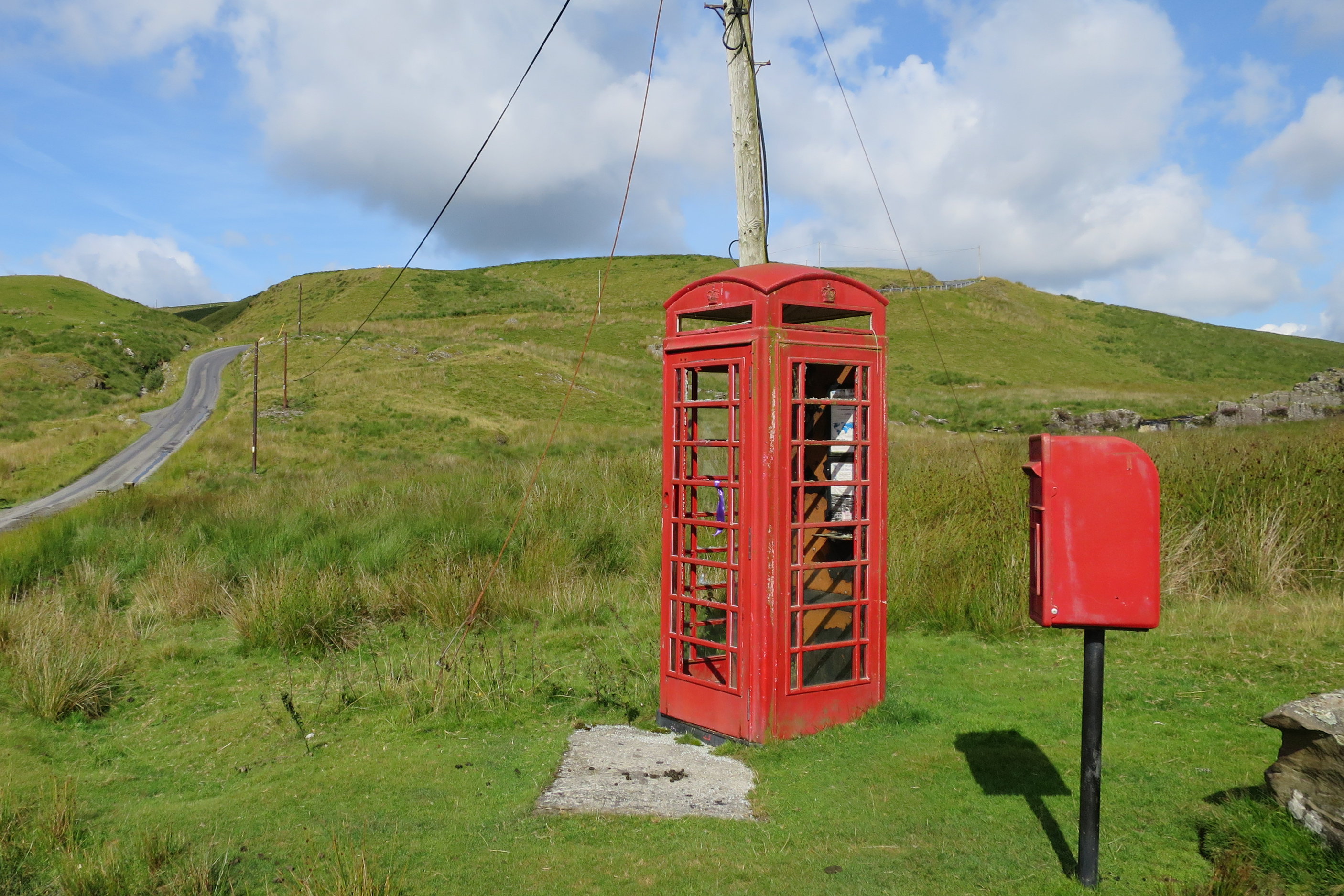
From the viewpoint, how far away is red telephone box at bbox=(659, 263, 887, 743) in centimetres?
467

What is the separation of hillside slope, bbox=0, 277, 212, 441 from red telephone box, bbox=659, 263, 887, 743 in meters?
37.8

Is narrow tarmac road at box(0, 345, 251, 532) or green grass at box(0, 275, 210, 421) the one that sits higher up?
green grass at box(0, 275, 210, 421)

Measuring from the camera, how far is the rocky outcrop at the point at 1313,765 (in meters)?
3.04

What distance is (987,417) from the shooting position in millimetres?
31547

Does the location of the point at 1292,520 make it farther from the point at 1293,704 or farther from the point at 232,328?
the point at 232,328

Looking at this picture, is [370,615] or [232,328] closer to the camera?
[370,615]

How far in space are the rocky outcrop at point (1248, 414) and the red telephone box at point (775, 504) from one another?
52.4ft

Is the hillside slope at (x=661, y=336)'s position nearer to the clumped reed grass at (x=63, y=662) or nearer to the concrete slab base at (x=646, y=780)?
the concrete slab base at (x=646, y=780)

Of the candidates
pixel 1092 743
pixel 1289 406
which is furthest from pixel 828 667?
pixel 1289 406

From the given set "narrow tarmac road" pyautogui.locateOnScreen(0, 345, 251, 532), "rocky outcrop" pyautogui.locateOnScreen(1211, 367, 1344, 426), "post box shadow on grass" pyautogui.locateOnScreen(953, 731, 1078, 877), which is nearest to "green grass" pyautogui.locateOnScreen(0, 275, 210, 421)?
"narrow tarmac road" pyautogui.locateOnScreen(0, 345, 251, 532)

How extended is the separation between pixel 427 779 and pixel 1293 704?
3817mm

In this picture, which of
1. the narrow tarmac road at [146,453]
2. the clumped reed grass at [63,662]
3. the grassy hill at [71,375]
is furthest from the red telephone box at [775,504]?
the grassy hill at [71,375]

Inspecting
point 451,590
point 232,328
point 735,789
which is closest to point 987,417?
point 451,590

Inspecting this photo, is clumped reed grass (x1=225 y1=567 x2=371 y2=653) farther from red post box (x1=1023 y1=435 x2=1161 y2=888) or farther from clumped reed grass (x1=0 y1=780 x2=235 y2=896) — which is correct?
red post box (x1=1023 y1=435 x2=1161 y2=888)
